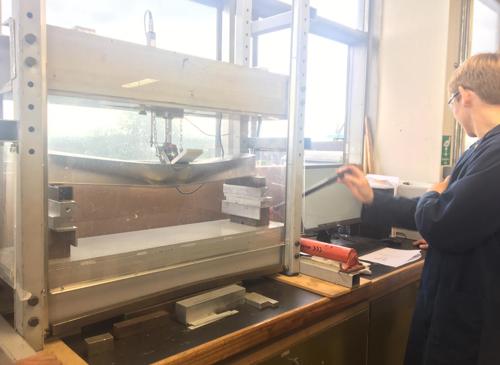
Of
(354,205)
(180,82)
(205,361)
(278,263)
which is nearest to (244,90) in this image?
(180,82)

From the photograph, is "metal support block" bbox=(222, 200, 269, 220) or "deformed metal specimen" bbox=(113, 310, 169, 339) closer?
"deformed metal specimen" bbox=(113, 310, 169, 339)

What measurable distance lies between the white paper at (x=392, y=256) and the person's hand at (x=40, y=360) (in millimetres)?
1323

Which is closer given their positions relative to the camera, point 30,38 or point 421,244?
point 30,38

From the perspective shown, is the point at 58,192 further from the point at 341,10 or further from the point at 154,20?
the point at 341,10

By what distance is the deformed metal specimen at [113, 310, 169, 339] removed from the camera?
98 cm

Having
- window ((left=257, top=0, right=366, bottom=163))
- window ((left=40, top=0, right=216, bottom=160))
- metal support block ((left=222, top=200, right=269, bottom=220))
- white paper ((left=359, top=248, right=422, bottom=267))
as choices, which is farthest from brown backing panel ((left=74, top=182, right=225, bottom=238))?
window ((left=257, top=0, right=366, bottom=163))

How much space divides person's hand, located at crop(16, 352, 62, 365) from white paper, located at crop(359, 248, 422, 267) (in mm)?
1323

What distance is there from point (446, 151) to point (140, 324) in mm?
2255

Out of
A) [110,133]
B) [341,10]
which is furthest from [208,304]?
[341,10]

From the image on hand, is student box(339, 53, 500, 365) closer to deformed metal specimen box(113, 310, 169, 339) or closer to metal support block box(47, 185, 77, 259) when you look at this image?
deformed metal specimen box(113, 310, 169, 339)

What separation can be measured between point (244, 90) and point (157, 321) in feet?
2.25

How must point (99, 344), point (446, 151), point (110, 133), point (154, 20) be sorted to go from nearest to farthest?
point (99, 344) < point (110, 133) < point (154, 20) < point (446, 151)

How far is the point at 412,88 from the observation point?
2.65 meters

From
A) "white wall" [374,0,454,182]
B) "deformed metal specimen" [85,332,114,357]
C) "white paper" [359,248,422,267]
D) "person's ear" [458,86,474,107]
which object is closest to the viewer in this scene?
"deformed metal specimen" [85,332,114,357]
